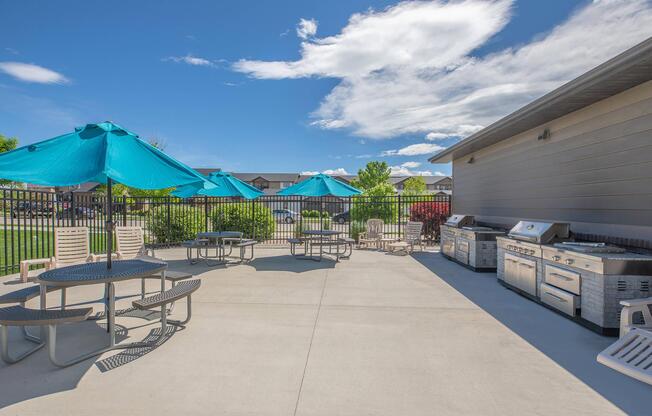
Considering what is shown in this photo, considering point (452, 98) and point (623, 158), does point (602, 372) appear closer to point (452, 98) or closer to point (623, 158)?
point (623, 158)

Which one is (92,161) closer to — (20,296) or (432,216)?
(20,296)

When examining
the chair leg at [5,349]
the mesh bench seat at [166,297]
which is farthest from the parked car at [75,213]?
the mesh bench seat at [166,297]

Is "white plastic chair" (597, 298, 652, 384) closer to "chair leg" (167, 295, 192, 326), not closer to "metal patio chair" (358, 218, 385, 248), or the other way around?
"chair leg" (167, 295, 192, 326)

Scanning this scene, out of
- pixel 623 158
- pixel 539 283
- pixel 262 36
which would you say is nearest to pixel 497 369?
pixel 539 283

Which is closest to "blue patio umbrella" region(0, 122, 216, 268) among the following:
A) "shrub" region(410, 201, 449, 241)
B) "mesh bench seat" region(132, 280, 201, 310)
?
"mesh bench seat" region(132, 280, 201, 310)

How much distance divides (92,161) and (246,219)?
9.66 metres

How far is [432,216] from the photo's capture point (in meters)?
12.6

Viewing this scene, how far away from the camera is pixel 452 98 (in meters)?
12.2

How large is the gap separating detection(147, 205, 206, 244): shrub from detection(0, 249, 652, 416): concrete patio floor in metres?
6.30

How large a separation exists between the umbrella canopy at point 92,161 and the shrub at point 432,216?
409 inches

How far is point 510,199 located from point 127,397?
817 cm

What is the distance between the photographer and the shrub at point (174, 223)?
11.4 meters

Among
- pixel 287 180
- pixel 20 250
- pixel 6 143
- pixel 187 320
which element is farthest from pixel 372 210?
pixel 287 180

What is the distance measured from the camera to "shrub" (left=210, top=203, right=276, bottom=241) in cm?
1280
